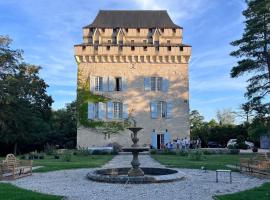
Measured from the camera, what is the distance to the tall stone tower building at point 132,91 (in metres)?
35.9

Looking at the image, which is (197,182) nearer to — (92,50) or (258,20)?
(258,20)

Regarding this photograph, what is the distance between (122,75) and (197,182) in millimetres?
25394

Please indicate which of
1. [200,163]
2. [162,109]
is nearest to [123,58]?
[162,109]

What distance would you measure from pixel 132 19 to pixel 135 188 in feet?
102

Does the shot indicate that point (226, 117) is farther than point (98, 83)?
Yes

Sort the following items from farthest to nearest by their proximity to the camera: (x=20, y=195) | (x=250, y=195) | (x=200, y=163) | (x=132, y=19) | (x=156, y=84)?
1. (x=132, y=19)
2. (x=156, y=84)
3. (x=200, y=163)
4. (x=250, y=195)
5. (x=20, y=195)

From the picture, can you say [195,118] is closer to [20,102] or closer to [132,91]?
[132,91]

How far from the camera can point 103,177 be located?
1202 cm

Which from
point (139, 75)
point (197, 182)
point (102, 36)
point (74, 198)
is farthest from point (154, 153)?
point (74, 198)

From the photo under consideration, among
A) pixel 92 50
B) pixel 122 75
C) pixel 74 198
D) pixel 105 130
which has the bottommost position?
pixel 74 198

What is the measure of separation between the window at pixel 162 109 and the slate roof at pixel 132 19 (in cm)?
824

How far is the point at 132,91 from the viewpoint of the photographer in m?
36.7

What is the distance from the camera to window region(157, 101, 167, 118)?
36438 mm

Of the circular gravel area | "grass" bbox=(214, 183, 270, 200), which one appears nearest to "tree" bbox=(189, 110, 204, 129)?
the circular gravel area
